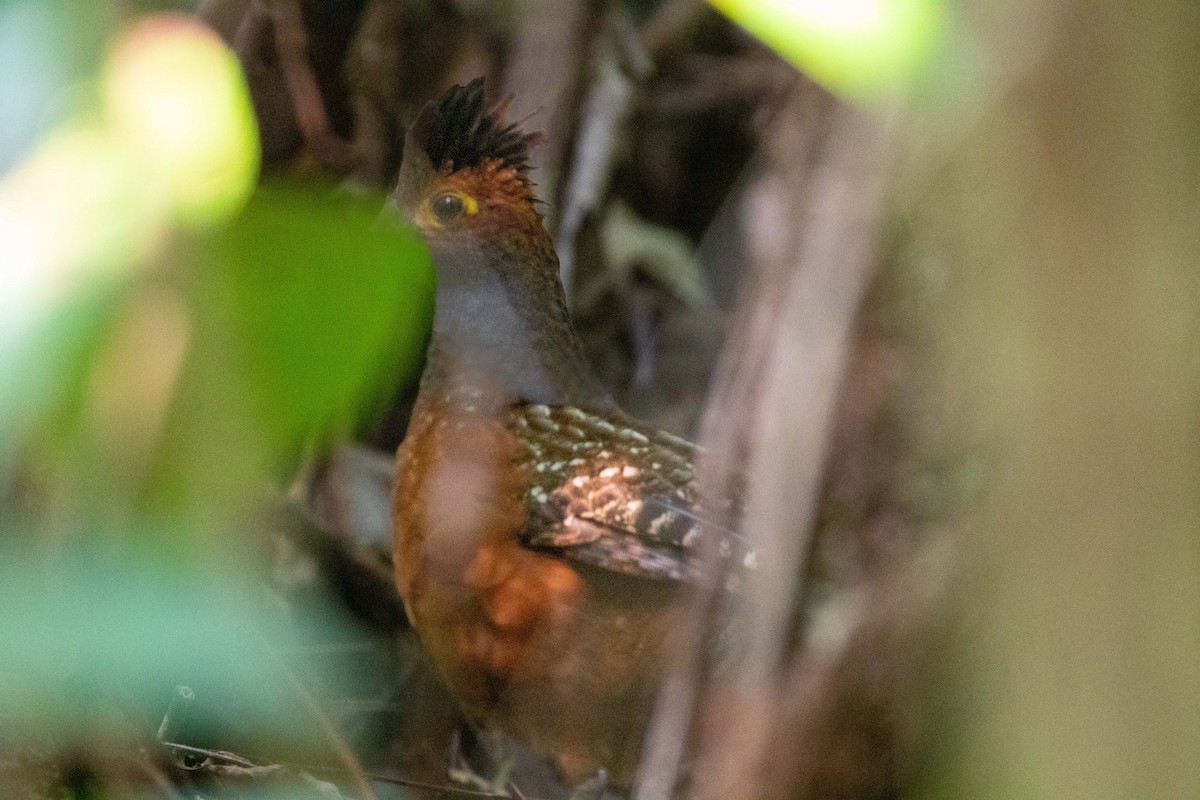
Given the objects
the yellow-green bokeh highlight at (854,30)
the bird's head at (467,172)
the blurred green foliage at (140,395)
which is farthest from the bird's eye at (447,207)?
the yellow-green bokeh highlight at (854,30)

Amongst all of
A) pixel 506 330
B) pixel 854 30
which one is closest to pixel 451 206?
pixel 506 330

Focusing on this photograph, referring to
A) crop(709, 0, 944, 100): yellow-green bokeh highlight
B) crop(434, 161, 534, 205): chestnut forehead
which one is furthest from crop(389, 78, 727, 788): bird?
crop(709, 0, 944, 100): yellow-green bokeh highlight

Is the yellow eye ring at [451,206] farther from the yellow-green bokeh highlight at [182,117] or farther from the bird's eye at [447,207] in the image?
the yellow-green bokeh highlight at [182,117]

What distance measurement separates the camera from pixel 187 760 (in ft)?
3.56

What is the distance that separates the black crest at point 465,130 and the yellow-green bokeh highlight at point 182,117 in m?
0.17

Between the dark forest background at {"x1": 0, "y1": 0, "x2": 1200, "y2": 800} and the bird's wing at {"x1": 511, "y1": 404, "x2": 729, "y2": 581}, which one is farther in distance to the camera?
the bird's wing at {"x1": 511, "y1": 404, "x2": 729, "y2": 581}

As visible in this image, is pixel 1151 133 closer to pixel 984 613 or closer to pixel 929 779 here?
pixel 984 613

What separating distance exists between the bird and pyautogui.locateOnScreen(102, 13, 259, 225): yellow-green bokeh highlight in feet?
0.57

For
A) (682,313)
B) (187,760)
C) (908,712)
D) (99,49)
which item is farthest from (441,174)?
(908,712)

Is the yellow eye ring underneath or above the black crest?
underneath

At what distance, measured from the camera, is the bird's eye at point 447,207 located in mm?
1068

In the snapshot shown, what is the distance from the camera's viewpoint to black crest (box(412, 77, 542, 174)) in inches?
41.9

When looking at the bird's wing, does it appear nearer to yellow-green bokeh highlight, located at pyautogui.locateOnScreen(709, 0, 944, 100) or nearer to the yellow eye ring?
the yellow eye ring

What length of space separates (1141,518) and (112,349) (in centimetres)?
77
